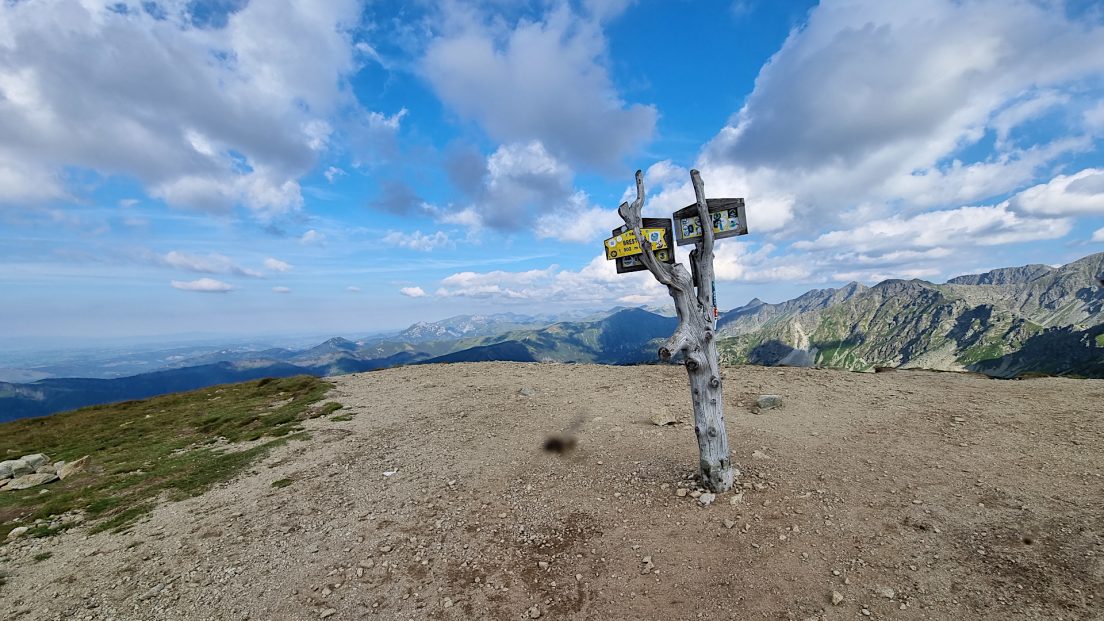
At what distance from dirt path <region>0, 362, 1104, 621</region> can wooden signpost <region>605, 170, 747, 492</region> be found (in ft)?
4.15

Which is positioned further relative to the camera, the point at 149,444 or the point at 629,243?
the point at 149,444

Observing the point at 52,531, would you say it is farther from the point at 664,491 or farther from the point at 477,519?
the point at 664,491

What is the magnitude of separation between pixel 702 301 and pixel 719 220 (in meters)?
2.22

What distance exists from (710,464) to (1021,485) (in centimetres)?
757

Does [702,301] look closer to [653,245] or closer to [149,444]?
[653,245]

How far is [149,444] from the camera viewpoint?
18.8m

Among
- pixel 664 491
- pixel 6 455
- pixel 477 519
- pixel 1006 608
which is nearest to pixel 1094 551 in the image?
pixel 1006 608

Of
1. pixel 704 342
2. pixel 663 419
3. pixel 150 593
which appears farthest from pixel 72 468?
pixel 704 342

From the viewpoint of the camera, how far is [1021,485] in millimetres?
10305

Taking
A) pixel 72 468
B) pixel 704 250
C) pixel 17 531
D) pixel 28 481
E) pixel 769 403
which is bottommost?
pixel 769 403

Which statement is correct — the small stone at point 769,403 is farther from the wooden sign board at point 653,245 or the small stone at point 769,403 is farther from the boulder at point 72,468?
the boulder at point 72,468

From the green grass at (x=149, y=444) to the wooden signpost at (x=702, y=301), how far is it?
15.5 meters

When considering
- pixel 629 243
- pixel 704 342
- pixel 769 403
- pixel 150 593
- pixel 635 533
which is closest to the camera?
pixel 150 593

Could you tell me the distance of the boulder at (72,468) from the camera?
50.7 feet
